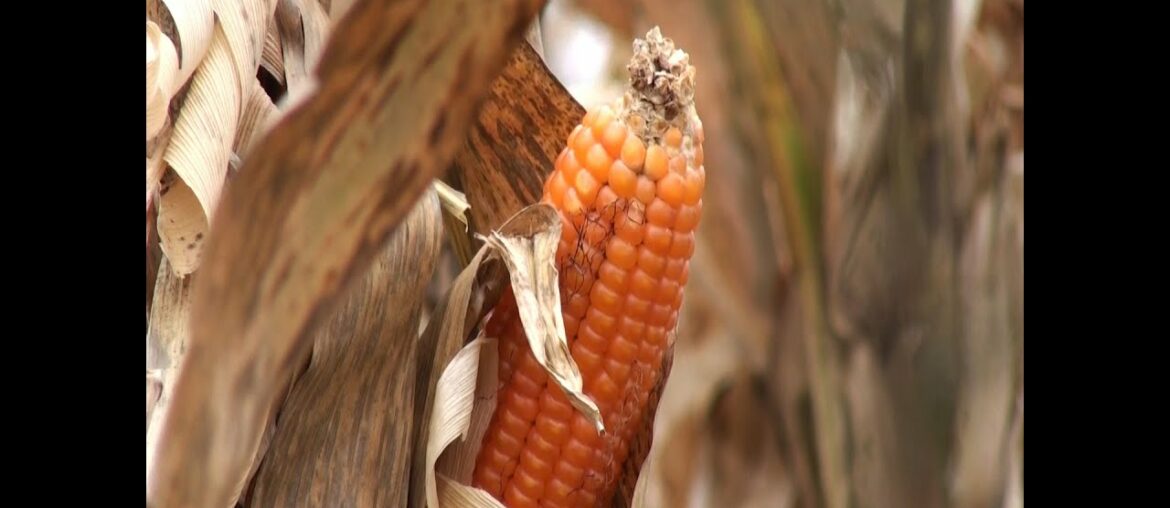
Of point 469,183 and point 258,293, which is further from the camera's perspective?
point 469,183

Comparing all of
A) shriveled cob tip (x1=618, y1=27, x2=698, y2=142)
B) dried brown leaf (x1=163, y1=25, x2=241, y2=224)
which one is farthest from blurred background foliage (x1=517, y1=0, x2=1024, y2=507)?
dried brown leaf (x1=163, y1=25, x2=241, y2=224)

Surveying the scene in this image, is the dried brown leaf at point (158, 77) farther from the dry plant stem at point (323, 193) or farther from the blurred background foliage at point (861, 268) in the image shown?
the blurred background foliage at point (861, 268)

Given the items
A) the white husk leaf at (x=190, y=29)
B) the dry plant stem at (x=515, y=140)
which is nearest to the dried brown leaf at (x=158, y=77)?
the white husk leaf at (x=190, y=29)

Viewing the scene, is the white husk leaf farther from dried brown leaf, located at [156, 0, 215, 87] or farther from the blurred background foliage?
the blurred background foliage

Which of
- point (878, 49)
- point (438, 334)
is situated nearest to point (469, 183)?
point (438, 334)

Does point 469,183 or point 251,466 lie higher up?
point 469,183

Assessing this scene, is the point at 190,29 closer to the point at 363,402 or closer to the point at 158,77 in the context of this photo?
the point at 158,77

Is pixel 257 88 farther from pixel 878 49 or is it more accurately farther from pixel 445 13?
pixel 878 49
